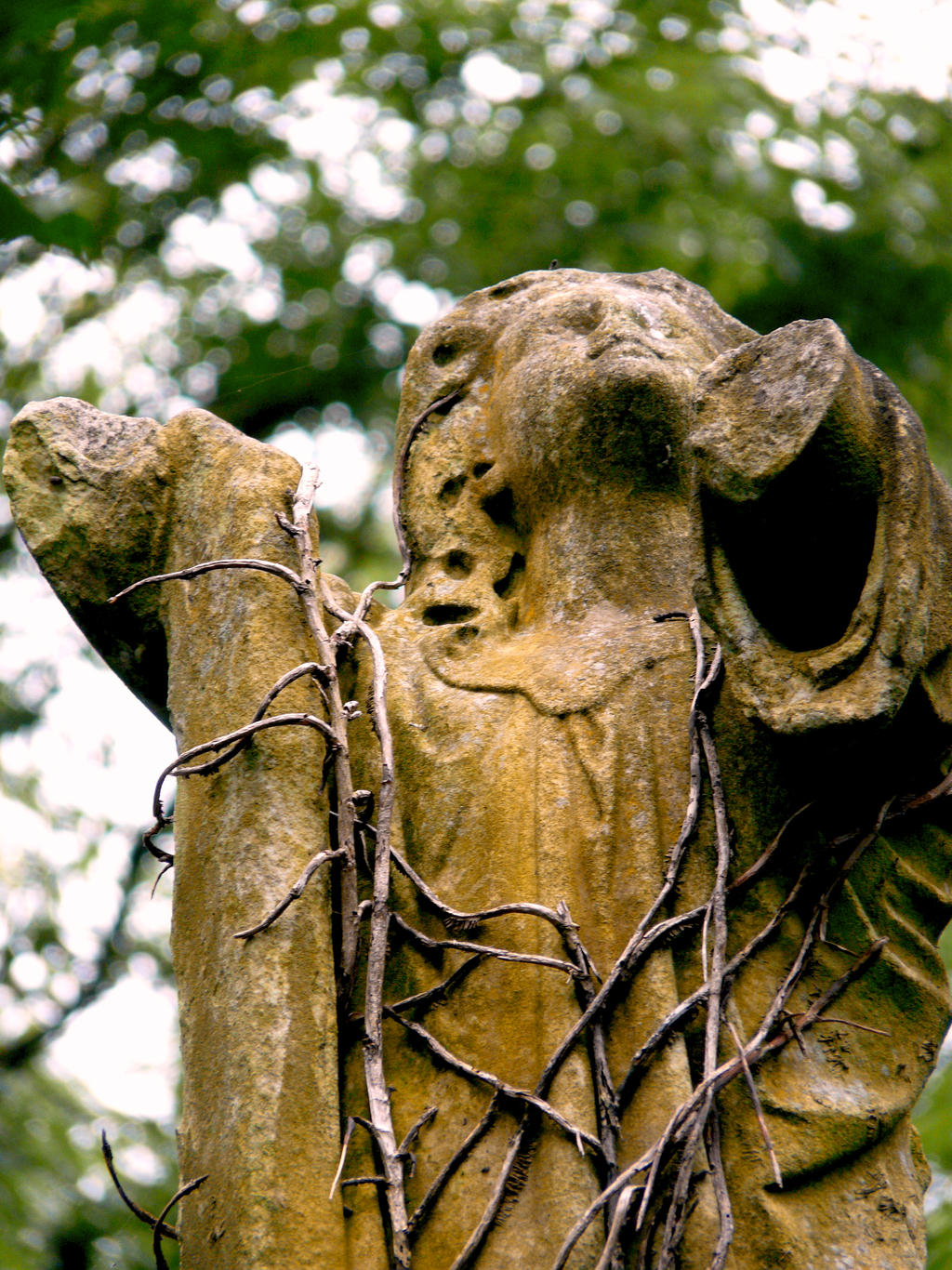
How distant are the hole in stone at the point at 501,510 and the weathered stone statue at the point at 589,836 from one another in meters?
0.17

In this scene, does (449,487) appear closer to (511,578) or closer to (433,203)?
(511,578)

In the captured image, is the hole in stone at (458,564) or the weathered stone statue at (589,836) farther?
the hole in stone at (458,564)

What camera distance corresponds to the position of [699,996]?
1.94 m

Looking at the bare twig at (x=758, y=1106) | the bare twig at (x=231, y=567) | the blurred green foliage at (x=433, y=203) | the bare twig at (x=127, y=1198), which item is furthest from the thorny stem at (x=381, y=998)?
the blurred green foliage at (x=433, y=203)

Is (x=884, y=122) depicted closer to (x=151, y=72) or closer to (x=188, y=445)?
(x=151, y=72)

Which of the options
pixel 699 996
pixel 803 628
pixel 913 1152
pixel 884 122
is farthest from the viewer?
pixel 884 122

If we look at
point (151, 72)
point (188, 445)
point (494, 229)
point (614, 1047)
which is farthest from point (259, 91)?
point (614, 1047)

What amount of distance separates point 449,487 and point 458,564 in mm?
173

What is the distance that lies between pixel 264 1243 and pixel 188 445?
134 centimetres

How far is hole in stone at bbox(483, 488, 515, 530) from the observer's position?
2699mm

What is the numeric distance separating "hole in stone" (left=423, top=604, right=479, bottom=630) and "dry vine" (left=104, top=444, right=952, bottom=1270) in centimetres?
27

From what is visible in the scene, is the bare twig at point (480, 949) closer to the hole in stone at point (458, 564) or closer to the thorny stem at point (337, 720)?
the thorny stem at point (337, 720)

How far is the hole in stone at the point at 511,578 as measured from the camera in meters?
2.65

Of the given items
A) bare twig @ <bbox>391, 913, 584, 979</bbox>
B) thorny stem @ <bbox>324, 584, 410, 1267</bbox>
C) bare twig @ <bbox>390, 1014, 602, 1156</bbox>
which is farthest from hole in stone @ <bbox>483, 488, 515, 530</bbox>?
bare twig @ <bbox>390, 1014, 602, 1156</bbox>
